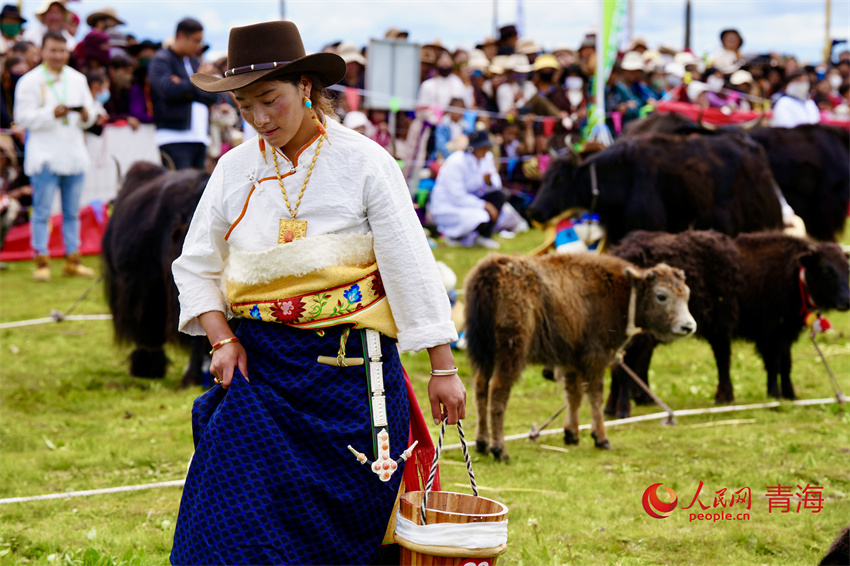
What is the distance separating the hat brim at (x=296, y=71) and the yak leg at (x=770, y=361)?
14.9 ft

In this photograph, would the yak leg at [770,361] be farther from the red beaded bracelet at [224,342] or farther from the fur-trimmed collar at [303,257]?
the red beaded bracelet at [224,342]

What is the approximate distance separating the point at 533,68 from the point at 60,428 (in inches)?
491

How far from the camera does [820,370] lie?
24.0ft

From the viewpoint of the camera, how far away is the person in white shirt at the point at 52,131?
966 centimetres

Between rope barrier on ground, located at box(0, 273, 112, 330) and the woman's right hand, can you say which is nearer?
the woman's right hand

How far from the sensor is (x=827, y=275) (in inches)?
248

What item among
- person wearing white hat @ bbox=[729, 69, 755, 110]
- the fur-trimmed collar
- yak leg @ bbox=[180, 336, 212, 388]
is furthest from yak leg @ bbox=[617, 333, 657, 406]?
person wearing white hat @ bbox=[729, 69, 755, 110]

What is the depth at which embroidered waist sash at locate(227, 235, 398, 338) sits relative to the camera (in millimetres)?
2766

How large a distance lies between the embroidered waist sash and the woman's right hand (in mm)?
118

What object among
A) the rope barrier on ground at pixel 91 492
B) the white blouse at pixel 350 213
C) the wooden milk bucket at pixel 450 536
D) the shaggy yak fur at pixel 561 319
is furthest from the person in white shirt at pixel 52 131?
the wooden milk bucket at pixel 450 536

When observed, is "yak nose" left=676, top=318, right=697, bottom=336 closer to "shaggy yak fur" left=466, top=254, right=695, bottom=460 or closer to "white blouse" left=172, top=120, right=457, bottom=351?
"shaggy yak fur" left=466, top=254, right=695, bottom=460

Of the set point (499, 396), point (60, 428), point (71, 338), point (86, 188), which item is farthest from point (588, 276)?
point (86, 188)

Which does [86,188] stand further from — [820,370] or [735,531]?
Result: [735,531]
